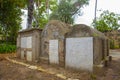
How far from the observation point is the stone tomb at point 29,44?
480 inches

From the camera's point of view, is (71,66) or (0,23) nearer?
A: (71,66)

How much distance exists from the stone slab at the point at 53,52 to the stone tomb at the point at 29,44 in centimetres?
138

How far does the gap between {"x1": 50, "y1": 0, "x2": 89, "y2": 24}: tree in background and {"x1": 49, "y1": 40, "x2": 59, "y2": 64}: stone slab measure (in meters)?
20.9

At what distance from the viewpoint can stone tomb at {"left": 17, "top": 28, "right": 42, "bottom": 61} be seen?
40.0 ft

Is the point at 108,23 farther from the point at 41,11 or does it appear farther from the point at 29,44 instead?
the point at 29,44

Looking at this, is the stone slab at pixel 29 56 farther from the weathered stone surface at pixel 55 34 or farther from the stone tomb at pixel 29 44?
the weathered stone surface at pixel 55 34

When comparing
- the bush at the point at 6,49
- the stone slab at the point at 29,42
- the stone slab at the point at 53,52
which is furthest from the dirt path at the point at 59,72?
the bush at the point at 6,49

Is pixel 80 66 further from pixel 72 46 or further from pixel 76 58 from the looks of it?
pixel 72 46

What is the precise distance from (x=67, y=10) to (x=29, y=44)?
789 inches

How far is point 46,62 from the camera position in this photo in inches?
450

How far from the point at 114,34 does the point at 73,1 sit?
446 inches

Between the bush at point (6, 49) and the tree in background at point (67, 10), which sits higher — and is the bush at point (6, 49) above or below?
below

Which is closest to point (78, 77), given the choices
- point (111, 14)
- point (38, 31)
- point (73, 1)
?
point (38, 31)

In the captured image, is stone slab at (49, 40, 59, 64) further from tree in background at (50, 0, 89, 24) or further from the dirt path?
tree in background at (50, 0, 89, 24)
